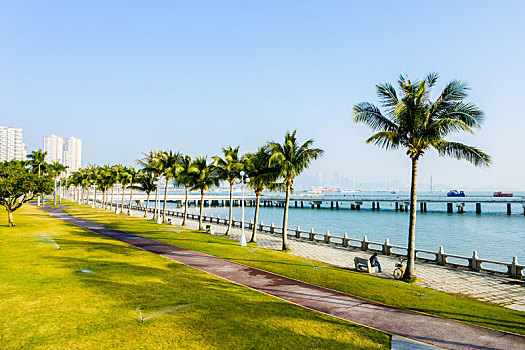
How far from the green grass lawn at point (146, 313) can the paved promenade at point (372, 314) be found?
813mm

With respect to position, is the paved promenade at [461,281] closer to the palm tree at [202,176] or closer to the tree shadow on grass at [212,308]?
the tree shadow on grass at [212,308]

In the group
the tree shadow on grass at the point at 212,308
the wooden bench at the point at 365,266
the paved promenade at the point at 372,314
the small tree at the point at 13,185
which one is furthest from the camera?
the small tree at the point at 13,185

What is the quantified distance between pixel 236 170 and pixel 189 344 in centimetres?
2687

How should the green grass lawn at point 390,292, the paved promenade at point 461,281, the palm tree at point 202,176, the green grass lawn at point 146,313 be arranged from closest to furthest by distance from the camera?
1. the green grass lawn at point 146,313
2. the green grass lawn at point 390,292
3. the paved promenade at point 461,281
4. the palm tree at point 202,176

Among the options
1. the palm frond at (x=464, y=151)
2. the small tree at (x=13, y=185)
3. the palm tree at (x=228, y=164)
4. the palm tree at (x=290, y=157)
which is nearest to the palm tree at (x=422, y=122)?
the palm frond at (x=464, y=151)

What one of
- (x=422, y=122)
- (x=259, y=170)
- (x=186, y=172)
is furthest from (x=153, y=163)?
(x=422, y=122)

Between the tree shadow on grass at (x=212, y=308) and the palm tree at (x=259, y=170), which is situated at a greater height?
the palm tree at (x=259, y=170)

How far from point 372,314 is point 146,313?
26.6ft

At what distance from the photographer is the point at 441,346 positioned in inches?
390

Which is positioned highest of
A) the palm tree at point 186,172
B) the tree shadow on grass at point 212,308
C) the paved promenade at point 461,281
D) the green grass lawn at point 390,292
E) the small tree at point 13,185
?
the palm tree at point 186,172

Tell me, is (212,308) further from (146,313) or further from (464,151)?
(464,151)

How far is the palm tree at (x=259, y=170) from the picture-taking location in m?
29.4

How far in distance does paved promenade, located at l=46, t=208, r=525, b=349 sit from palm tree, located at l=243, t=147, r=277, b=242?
1101 centimetres

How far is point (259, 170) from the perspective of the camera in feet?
103
